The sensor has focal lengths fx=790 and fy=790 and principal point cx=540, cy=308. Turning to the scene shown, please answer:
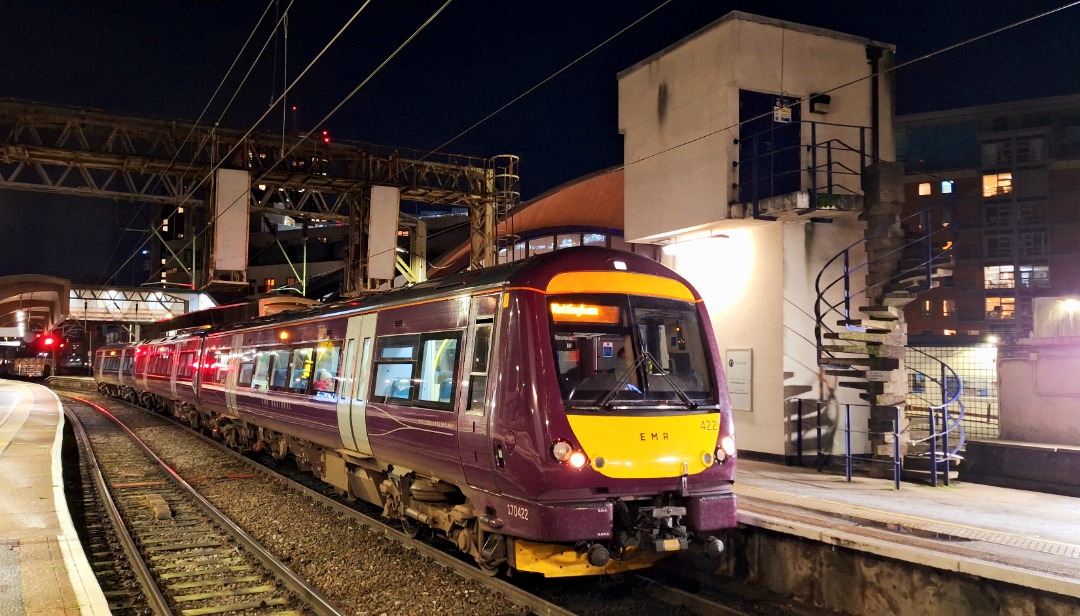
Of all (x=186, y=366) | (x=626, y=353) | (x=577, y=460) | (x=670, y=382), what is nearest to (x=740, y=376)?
(x=670, y=382)

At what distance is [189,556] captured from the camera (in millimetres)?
8742

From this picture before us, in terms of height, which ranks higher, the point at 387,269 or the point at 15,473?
the point at 387,269

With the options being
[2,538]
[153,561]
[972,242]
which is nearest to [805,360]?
[153,561]

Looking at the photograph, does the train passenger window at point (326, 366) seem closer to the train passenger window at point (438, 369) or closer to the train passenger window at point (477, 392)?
the train passenger window at point (438, 369)

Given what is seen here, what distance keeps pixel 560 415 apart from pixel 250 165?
1607 cm

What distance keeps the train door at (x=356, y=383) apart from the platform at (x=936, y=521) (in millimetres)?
4473

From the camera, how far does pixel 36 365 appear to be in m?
63.7

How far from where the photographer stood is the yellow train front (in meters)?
6.29

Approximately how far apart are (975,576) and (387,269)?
17.1m

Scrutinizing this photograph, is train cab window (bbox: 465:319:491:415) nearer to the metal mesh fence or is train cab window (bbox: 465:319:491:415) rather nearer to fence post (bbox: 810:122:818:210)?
fence post (bbox: 810:122:818:210)

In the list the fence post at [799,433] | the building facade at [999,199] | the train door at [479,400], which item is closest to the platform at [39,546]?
the train door at [479,400]

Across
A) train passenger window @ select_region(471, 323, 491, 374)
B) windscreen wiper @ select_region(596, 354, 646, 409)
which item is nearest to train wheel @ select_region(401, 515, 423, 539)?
train passenger window @ select_region(471, 323, 491, 374)

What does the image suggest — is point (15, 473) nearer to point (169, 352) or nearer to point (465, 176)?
point (169, 352)

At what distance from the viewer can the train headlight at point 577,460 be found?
627cm
